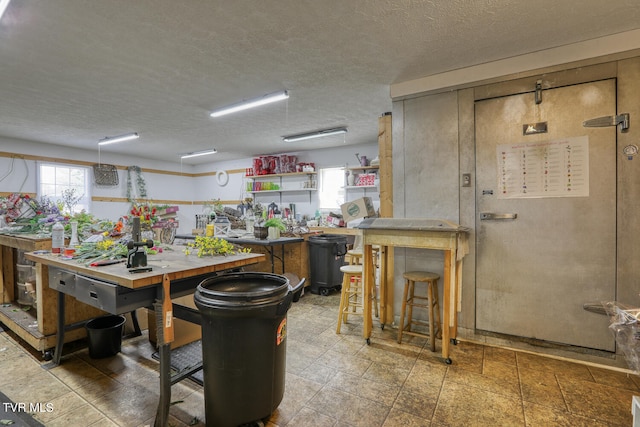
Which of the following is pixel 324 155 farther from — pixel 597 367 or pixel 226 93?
pixel 597 367

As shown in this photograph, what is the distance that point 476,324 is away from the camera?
2918 mm

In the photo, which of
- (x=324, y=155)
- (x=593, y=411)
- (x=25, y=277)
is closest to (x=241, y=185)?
(x=324, y=155)

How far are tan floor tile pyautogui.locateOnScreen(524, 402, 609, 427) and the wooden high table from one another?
2.21 ft

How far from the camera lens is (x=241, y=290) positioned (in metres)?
1.79

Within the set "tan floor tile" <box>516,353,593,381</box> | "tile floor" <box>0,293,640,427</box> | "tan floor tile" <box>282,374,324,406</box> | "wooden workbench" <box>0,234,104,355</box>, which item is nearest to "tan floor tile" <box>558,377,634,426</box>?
"tile floor" <box>0,293,640,427</box>

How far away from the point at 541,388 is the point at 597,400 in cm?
31

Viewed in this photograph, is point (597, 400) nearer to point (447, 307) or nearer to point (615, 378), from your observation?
point (615, 378)

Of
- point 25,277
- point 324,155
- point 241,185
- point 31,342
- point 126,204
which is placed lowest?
point 31,342

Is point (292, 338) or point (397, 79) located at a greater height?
point (397, 79)

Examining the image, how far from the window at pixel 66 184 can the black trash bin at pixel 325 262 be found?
5.41 metres

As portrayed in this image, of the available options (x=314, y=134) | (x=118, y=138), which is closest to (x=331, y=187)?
(x=314, y=134)

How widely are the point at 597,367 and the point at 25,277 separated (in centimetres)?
563

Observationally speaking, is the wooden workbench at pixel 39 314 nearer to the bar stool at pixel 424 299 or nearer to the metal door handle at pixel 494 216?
the bar stool at pixel 424 299

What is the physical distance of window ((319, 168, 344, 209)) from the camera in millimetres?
6859
